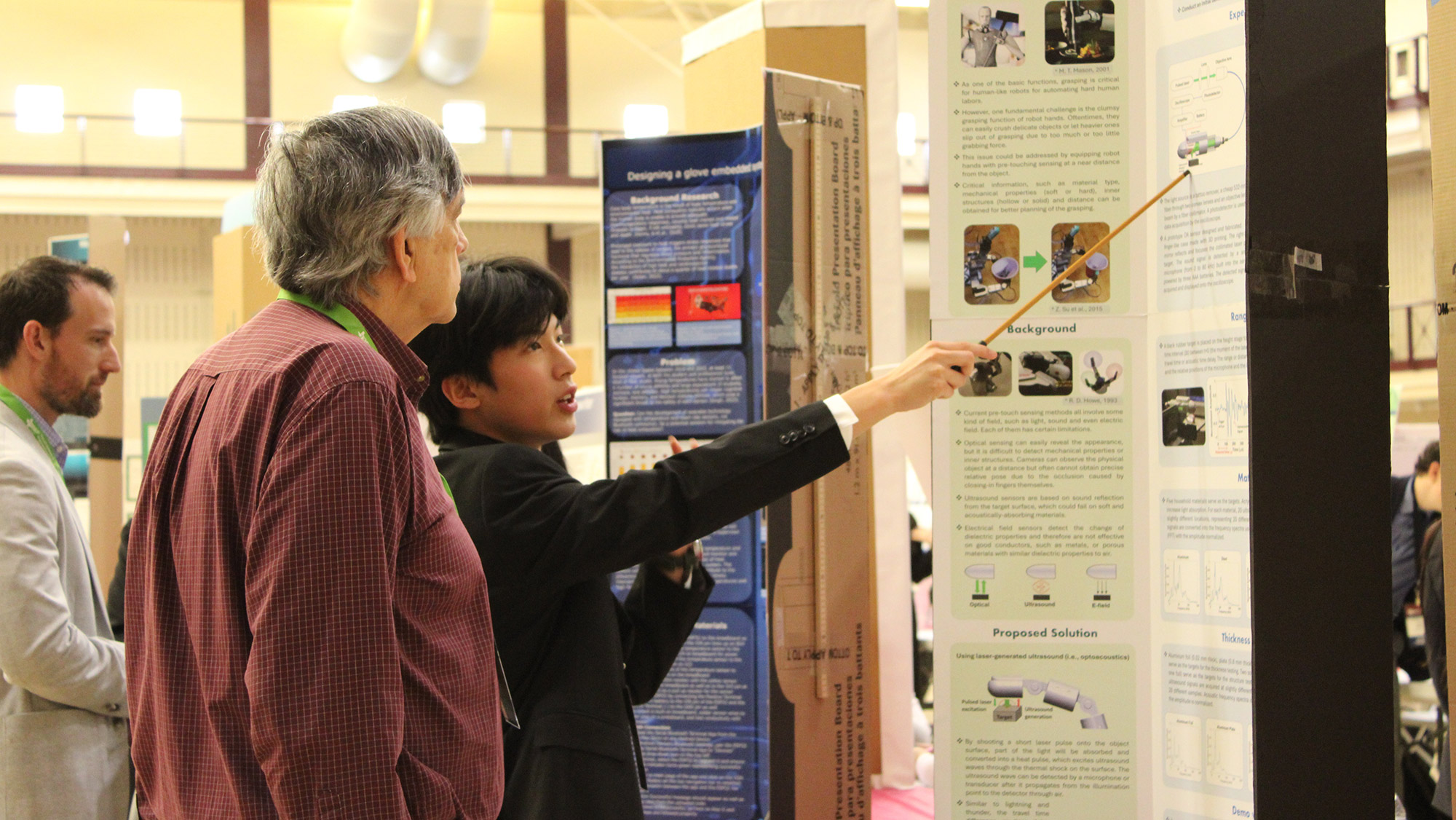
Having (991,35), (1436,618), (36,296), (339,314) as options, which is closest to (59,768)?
(36,296)

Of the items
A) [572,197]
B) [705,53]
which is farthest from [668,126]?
[705,53]

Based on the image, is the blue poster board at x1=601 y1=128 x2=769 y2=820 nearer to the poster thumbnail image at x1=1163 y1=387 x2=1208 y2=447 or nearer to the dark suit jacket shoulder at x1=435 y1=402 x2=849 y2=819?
the poster thumbnail image at x1=1163 y1=387 x2=1208 y2=447

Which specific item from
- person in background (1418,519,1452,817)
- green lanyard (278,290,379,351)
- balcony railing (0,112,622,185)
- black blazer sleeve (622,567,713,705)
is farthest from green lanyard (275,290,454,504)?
balcony railing (0,112,622,185)

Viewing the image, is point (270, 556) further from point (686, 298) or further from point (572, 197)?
point (572, 197)

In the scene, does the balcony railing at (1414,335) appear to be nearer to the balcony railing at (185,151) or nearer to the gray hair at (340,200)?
the balcony railing at (185,151)

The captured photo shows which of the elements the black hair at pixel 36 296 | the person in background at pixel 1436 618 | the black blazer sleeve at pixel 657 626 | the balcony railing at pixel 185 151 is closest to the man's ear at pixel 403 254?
the black blazer sleeve at pixel 657 626

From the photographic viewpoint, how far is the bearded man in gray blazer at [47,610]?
2043mm

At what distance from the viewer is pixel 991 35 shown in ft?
7.14

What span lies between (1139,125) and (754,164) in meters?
1.00

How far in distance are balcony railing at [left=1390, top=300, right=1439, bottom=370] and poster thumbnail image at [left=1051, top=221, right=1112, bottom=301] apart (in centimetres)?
1117

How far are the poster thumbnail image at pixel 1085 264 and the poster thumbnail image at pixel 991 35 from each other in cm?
33

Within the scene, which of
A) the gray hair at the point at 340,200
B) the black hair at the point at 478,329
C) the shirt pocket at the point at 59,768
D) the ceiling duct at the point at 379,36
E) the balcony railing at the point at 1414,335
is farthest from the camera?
the ceiling duct at the point at 379,36

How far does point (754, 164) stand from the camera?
284cm

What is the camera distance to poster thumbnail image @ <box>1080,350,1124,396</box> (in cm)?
214
